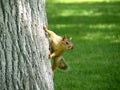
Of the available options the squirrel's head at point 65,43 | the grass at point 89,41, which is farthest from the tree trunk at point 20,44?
the grass at point 89,41

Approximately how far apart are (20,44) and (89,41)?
674 cm

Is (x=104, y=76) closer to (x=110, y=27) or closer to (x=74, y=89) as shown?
(x=74, y=89)

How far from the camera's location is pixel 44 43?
6.50 m

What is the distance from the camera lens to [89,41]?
12883 mm

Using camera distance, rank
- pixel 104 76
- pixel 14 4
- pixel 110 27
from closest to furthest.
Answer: pixel 14 4, pixel 104 76, pixel 110 27

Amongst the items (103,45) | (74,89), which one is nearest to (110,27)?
(103,45)

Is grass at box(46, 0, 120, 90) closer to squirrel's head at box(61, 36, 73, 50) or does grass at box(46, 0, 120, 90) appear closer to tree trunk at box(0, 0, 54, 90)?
squirrel's head at box(61, 36, 73, 50)

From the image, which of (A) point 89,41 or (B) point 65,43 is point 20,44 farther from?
(A) point 89,41

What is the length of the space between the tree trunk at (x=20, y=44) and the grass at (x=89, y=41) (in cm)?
264

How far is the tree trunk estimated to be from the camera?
6.19 m

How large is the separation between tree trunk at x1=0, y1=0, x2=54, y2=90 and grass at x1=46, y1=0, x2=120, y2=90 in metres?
2.64

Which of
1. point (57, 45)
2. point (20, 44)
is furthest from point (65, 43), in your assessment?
point (20, 44)

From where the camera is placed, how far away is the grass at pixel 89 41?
9.41 metres

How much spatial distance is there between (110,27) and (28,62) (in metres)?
8.71
